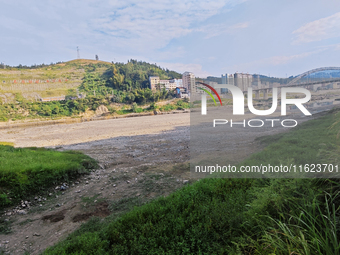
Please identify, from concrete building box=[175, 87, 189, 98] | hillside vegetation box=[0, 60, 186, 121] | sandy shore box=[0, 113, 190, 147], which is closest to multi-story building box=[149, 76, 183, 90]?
hillside vegetation box=[0, 60, 186, 121]

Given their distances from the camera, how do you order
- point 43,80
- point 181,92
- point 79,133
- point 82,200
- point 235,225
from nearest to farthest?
point 235,225, point 82,200, point 79,133, point 181,92, point 43,80

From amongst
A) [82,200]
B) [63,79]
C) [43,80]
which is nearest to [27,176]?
[82,200]

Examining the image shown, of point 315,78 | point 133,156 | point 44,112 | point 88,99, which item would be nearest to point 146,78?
point 88,99

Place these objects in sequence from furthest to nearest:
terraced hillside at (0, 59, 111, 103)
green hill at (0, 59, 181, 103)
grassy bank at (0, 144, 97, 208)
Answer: green hill at (0, 59, 181, 103) → terraced hillside at (0, 59, 111, 103) → grassy bank at (0, 144, 97, 208)

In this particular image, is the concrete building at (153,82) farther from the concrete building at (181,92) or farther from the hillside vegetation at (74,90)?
the concrete building at (181,92)

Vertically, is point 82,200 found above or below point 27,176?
below

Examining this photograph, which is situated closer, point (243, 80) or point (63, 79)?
point (243, 80)

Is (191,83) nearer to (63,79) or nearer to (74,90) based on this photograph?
(74,90)

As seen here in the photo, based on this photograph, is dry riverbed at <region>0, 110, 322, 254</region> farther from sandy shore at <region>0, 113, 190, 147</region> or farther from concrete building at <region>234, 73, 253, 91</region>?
sandy shore at <region>0, 113, 190, 147</region>

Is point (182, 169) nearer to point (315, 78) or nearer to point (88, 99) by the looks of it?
point (315, 78)

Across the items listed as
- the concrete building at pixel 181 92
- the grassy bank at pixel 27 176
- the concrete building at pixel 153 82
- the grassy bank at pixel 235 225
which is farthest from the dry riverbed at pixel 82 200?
the concrete building at pixel 153 82

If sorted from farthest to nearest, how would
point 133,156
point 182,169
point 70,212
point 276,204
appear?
point 133,156, point 182,169, point 70,212, point 276,204

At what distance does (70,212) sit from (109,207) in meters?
1.21

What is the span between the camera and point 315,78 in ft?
83.1
